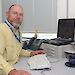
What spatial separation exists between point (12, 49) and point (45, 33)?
133 cm

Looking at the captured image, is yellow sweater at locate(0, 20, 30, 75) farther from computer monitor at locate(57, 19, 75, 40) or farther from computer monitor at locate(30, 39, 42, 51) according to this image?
computer monitor at locate(57, 19, 75, 40)

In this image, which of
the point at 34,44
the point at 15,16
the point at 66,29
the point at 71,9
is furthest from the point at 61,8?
the point at 15,16

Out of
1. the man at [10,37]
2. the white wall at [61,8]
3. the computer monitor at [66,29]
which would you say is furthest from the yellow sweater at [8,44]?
the white wall at [61,8]

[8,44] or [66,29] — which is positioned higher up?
[66,29]

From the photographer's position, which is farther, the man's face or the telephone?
the telephone

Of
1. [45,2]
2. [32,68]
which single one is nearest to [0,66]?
[32,68]

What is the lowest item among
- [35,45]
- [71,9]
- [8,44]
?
[35,45]

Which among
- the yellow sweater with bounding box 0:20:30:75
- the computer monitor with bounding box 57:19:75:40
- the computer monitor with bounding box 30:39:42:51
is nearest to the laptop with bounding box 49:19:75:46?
the computer monitor with bounding box 57:19:75:40

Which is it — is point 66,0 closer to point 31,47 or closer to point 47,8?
point 47,8

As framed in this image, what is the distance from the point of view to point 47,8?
2518mm

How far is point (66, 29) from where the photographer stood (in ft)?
6.35

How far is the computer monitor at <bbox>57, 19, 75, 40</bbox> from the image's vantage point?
6.11 feet

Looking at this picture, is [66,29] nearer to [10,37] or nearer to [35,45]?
[35,45]

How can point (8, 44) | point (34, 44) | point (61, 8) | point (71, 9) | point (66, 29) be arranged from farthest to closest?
1. point (61, 8)
2. point (71, 9)
3. point (34, 44)
4. point (66, 29)
5. point (8, 44)
